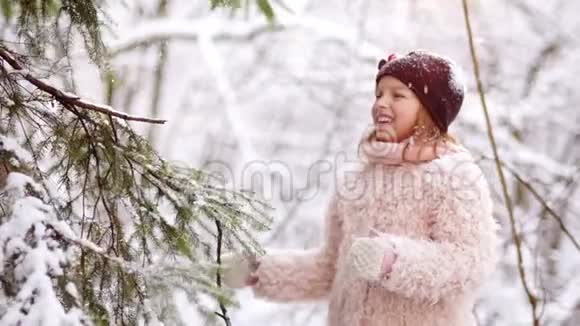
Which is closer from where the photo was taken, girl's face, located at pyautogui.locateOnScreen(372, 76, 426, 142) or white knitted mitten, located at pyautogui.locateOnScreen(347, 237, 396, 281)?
white knitted mitten, located at pyautogui.locateOnScreen(347, 237, 396, 281)

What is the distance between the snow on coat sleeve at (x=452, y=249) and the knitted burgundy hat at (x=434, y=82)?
0.19 metres

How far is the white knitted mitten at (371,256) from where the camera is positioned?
195cm

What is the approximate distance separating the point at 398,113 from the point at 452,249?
450 mm

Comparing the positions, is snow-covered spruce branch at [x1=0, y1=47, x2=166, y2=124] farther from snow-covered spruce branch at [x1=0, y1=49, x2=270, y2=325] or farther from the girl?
the girl

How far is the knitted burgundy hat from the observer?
214 centimetres

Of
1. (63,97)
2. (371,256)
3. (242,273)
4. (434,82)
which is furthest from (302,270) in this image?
(63,97)

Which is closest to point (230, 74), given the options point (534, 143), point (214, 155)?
point (214, 155)

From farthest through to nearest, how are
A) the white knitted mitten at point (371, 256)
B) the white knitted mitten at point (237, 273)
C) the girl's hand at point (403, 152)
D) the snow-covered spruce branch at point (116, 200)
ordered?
the white knitted mitten at point (237, 273)
the girl's hand at point (403, 152)
the white knitted mitten at point (371, 256)
the snow-covered spruce branch at point (116, 200)

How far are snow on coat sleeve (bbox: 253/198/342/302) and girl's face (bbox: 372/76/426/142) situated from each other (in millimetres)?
324

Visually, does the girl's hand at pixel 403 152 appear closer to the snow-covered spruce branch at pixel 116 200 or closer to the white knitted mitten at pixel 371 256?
the white knitted mitten at pixel 371 256

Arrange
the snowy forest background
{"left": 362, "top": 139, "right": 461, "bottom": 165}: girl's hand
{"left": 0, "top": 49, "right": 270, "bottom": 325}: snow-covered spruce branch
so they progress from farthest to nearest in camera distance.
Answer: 1. the snowy forest background
2. {"left": 362, "top": 139, "right": 461, "bottom": 165}: girl's hand
3. {"left": 0, "top": 49, "right": 270, "bottom": 325}: snow-covered spruce branch

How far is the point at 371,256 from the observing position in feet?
6.39

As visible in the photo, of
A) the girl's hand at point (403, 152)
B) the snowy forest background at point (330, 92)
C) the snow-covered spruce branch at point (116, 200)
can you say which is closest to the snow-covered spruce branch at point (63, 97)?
the snow-covered spruce branch at point (116, 200)

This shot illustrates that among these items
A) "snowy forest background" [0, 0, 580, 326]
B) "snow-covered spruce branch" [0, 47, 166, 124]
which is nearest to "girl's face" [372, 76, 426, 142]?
"snow-covered spruce branch" [0, 47, 166, 124]
